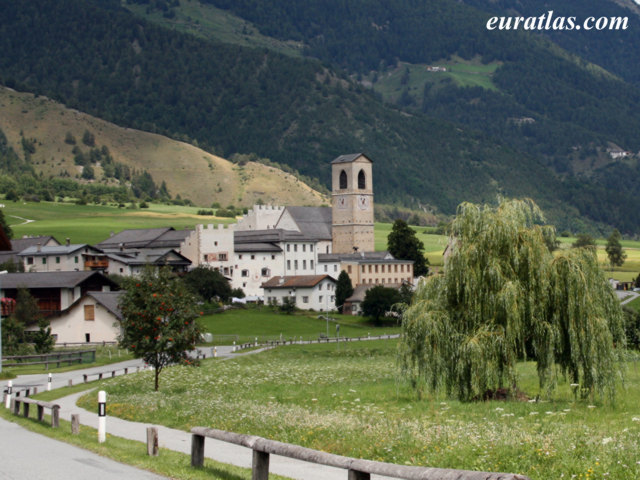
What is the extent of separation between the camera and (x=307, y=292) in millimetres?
141250

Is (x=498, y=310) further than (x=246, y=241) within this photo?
No

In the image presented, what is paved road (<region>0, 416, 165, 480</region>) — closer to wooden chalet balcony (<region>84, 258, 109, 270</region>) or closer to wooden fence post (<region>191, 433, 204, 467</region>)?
wooden fence post (<region>191, 433, 204, 467</region>)

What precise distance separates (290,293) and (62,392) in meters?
96.0

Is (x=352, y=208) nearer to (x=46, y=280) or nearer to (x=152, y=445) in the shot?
(x=46, y=280)

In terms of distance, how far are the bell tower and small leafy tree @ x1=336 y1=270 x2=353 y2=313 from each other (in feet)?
111

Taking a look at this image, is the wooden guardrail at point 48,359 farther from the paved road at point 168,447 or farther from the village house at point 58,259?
the village house at point 58,259

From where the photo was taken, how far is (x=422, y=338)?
3691 centimetres

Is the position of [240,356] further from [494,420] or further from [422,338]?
[494,420]

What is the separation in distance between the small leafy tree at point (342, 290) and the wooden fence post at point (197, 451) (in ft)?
389


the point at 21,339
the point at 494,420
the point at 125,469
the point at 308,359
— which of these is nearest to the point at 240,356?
the point at 308,359

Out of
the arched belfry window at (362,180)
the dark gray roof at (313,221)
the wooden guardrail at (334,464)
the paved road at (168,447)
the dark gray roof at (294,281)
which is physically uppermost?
the arched belfry window at (362,180)

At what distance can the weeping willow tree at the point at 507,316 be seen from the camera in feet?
115

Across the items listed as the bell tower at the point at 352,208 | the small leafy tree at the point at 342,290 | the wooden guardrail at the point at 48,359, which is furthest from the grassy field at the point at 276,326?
the bell tower at the point at 352,208

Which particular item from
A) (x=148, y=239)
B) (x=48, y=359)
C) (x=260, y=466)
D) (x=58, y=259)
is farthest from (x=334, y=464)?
(x=148, y=239)
